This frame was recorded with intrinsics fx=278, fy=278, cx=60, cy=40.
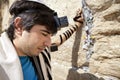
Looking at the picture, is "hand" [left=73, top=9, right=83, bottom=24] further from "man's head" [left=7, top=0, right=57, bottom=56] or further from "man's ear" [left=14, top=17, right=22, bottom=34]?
"man's ear" [left=14, top=17, right=22, bottom=34]

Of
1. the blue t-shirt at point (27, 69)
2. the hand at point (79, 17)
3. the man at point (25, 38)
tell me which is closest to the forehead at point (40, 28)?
the man at point (25, 38)

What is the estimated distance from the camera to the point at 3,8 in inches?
132

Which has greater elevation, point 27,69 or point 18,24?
point 18,24

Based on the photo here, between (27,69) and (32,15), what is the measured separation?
0.27m

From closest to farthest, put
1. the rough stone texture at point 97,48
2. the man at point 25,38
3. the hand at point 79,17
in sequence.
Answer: the man at point 25,38
the rough stone texture at point 97,48
the hand at point 79,17

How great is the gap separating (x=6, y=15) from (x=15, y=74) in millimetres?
2071

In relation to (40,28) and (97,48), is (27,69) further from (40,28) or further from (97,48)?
(97,48)

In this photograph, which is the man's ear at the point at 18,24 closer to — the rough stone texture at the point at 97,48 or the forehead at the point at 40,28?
the forehead at the point at 40,28

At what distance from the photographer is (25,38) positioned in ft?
4.42

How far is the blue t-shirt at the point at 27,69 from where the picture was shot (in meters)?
1.39

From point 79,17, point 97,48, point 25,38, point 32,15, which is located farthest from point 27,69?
point 79,17

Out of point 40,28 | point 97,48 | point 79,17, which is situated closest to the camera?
point 40,28

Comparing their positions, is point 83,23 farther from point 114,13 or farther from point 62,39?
point 114,13

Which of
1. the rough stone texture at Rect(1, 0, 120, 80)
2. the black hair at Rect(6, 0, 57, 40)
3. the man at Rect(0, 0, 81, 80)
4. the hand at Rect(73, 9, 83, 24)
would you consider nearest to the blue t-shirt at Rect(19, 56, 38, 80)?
the man at Rect(0, 0, 81, 80)
